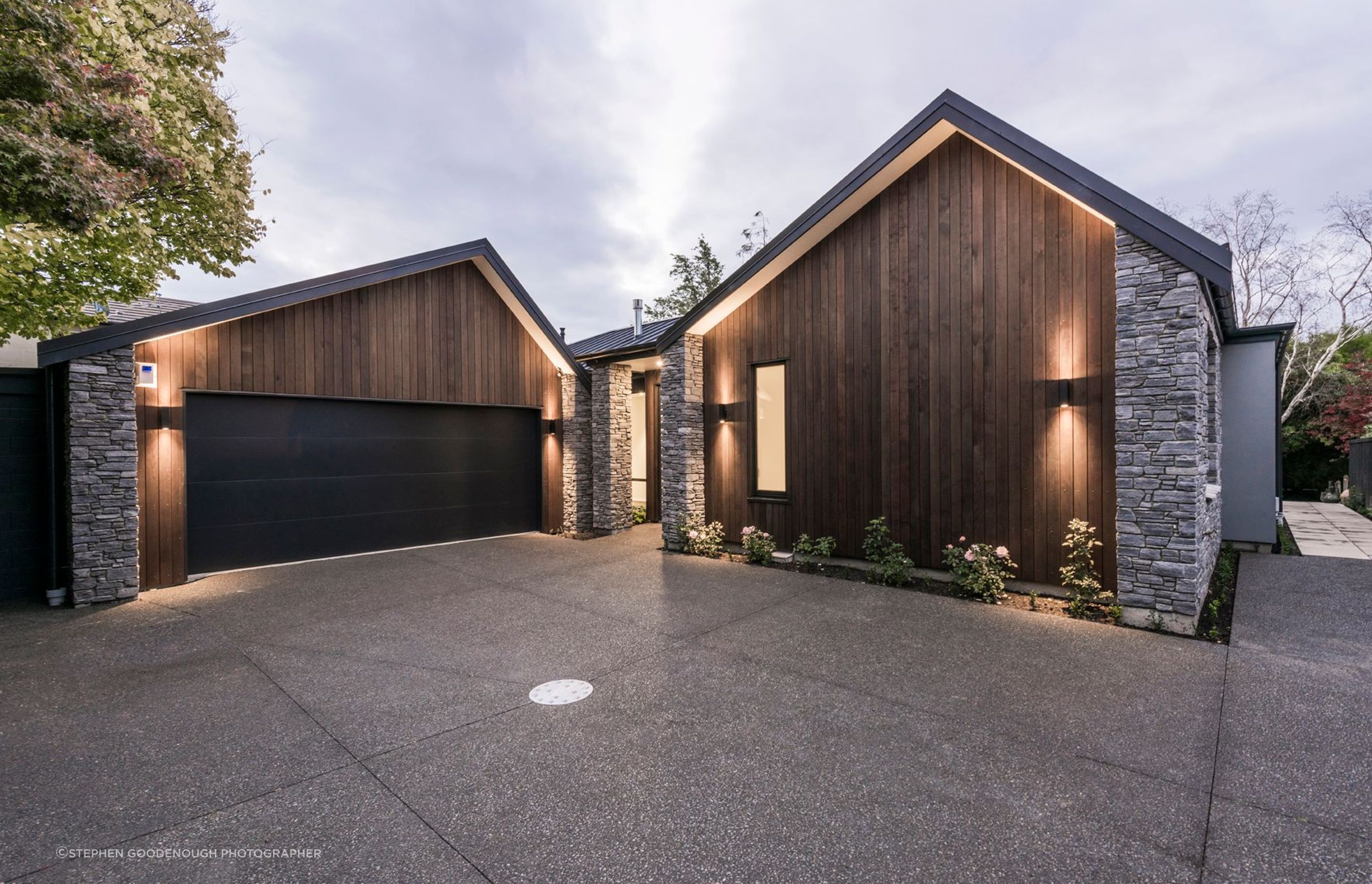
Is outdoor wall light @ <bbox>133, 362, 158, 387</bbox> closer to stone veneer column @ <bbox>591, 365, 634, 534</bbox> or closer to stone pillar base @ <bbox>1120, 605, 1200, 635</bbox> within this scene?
stone veneer column @ <bbox>591, 365, 634, 534</bbox>

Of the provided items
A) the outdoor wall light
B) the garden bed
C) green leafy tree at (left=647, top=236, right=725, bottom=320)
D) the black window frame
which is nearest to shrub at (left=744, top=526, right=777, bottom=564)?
the garden bed

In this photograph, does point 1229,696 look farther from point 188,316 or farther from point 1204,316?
point 188,316

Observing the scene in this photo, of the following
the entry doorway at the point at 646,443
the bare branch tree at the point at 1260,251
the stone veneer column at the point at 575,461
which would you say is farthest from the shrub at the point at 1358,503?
the stone veneer column at the point at 575,461

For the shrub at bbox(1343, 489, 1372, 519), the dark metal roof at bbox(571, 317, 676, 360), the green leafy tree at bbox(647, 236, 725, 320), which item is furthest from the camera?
the green leafy tree at bbox(647, 236, 725, 320)

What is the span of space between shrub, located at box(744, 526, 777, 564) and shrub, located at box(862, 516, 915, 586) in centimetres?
130

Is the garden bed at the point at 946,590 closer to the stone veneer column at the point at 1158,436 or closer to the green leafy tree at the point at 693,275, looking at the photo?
the stone veneer column at the point at 1158,436

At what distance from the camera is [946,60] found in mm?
10625

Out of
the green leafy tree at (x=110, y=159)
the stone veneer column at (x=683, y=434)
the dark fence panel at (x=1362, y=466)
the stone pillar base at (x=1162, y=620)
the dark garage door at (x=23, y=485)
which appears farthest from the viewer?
the dark fence panel at (x=1362, y=466)

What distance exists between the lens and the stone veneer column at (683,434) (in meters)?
8.55

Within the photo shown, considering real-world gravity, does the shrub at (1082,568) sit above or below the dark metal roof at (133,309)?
below

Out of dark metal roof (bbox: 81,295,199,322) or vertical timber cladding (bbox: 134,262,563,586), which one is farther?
dark metal roof (bbox: 81,295,199,322)

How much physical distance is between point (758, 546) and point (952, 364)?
3.41 m

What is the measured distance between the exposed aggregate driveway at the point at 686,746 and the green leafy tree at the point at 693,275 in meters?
25.7

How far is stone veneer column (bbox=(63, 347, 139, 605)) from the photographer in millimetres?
5723
